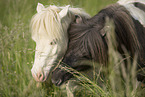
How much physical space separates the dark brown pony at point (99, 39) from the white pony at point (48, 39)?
0.08 metres

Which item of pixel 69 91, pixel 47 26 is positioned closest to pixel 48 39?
pixel 47 26

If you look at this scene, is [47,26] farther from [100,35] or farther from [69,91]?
[69,91]

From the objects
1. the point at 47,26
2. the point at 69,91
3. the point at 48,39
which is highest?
the point at 47,26

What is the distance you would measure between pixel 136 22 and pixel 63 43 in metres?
0.89

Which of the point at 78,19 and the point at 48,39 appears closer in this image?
the point at 48,39

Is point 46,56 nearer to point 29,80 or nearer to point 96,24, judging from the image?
point 96,24

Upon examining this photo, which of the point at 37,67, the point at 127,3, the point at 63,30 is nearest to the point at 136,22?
the point at 127,3

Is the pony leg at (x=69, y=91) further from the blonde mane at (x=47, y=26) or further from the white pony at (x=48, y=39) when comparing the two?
the blonde mane at (x=47, y=26)

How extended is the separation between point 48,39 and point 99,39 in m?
0.54

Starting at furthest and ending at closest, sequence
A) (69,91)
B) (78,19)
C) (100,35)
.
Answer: (69,91)
(78,19)
(100,35)

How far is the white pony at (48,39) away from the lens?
1795 millimetres

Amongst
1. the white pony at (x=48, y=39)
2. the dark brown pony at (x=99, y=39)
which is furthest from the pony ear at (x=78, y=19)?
the white pony at (x=48, y=39)

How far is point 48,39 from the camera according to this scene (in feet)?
5.96

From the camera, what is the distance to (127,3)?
2.23 meters
